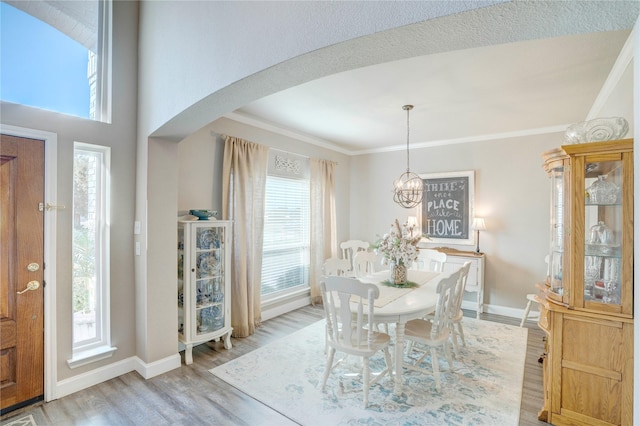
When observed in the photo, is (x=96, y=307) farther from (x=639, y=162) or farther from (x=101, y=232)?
(x=639, y=162)

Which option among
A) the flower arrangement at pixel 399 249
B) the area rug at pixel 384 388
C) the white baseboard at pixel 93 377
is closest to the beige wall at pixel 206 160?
the white baseboard at pixel 93 377

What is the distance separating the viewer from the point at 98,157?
2723mm

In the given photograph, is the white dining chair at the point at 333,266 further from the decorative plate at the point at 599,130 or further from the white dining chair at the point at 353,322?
the decorative plate at the point at 599,130

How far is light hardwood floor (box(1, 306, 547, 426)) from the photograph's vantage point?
2201 mm

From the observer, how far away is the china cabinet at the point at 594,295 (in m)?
1.88

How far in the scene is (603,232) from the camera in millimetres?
2008

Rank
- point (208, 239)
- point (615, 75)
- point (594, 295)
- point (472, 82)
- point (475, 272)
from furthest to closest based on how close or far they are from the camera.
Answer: point (475, 272), point (208, 239), point (472, 82), point (615, 75), point (594, 295)

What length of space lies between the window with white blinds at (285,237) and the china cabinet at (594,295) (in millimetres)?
3312

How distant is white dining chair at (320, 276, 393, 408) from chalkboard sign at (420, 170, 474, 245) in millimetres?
2921

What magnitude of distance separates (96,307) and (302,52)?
281cm

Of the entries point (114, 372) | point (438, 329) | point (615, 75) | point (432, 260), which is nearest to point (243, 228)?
point (114, 372)

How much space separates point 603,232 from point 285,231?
143 inches

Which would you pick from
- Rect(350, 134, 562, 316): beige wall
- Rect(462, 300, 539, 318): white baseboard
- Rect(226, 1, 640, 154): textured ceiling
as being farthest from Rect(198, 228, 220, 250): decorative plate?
Rect(462, 300, 539, 318): white baseboard

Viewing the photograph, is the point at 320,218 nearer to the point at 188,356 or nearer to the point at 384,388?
the point at 188,356
